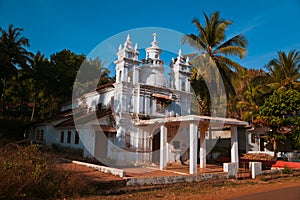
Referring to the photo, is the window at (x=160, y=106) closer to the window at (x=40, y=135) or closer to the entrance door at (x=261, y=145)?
the entrance door at (x=261, y=145)

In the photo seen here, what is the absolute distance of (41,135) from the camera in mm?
27297

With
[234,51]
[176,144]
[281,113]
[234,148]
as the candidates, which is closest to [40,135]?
[176,144]

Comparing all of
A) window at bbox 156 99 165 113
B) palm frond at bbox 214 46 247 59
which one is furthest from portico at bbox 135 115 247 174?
palm frond at bbox 214 46 247 59

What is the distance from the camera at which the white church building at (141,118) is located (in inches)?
719

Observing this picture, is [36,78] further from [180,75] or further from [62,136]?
[180,75]

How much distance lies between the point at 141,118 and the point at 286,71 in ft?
57.6

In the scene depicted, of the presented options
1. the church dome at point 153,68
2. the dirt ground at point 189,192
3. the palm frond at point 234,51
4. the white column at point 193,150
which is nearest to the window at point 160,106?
the church dome at point 153,68

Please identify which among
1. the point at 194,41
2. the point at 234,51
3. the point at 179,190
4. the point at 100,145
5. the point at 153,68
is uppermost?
the point at 194,41

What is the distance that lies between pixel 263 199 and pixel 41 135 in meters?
23.2

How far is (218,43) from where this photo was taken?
24.2 metres

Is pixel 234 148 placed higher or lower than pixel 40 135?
lower

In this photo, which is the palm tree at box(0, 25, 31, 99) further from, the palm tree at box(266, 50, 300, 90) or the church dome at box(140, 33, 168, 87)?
the palm tree at box(266, 50, 300, 90)

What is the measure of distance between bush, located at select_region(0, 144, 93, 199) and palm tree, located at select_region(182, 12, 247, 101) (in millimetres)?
17161

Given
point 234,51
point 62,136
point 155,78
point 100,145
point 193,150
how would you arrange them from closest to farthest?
point 193,150 < point 100,145 < point 155,78 < point 234,51 < point 62,136
